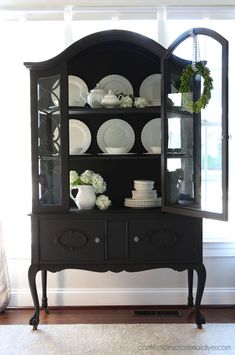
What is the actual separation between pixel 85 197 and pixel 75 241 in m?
0.34

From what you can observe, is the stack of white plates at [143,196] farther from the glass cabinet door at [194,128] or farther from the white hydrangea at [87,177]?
the white hydrangea at [87,177]

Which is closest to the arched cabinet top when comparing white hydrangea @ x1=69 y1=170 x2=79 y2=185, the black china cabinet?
the black china cabinet

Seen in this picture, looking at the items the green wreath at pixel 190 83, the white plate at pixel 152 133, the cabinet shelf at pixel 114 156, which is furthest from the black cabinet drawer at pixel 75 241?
the green wreath at pixel 190 83

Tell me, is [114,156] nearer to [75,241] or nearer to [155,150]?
[155,150]

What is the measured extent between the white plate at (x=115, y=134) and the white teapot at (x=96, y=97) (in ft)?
0.81

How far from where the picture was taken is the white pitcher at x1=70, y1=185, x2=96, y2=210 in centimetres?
317

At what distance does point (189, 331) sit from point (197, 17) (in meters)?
2.47

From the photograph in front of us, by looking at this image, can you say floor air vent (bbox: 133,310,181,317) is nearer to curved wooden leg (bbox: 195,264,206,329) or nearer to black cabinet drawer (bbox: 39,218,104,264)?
curved wooden leg (bbox: 195,264,206,329)

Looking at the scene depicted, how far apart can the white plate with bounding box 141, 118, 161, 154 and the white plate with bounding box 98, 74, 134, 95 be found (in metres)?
0.30

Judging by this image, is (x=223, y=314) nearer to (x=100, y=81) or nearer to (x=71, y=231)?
(x=71, y=231)

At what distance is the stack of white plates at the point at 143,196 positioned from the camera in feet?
10.6

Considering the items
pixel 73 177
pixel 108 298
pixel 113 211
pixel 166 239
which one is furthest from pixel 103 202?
pixel 108 298

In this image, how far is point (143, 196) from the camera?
3.25m

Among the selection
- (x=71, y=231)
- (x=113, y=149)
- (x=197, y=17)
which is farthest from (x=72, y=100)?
(x=197, y=17)
